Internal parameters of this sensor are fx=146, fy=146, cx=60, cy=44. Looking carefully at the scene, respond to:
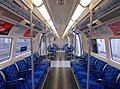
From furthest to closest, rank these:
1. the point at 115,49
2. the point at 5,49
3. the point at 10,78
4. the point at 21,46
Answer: the point at 21,46, the point at 115,49, the point at 5,49, the point at 10,78

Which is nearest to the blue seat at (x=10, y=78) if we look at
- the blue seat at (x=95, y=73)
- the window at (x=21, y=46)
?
the window at (x=21, y=46)

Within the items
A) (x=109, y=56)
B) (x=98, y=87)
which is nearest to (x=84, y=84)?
(x=98, y=87)

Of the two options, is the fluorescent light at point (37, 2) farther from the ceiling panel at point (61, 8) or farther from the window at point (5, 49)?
the window at point (5, 49)

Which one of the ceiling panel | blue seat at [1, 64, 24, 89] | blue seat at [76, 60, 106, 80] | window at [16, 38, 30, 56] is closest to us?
blue seat at [1, 64, 24, 89]

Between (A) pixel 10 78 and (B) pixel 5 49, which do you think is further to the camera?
(B) pixel 5 49

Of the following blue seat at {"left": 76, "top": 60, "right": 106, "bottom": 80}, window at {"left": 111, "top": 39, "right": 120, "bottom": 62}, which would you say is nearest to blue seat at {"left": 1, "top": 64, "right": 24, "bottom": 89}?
blue seat at {"left": 76, "top": 60, "right": 106, "bottom": 80}

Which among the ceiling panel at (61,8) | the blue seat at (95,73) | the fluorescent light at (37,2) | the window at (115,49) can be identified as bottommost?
the blue seat at (95,73)

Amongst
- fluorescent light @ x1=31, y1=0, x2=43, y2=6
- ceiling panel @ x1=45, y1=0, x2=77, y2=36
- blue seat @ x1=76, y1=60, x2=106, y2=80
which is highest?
ceiling panel @ x1=45, y1=0, x2=77, y2=36

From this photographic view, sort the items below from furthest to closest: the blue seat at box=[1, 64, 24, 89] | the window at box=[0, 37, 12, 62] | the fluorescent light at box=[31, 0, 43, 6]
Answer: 1. the window at box=[0, 37, 12, 62]
2. the blue seat at box=[1, 64, 24, 89]
3. the fluorescent light at box=[31, 0, 43, 6]

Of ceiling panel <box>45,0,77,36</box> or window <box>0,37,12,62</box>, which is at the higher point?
ceiling panel <box>45,0,77,36</box>

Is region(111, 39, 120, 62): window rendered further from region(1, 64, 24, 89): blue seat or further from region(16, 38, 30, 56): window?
region(16, 38, 30, 56): window

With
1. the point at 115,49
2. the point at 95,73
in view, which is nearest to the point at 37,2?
the point at 95,73

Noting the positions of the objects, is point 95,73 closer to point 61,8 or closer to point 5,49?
point 61,8

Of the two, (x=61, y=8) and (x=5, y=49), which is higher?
(x=61, y=8)
